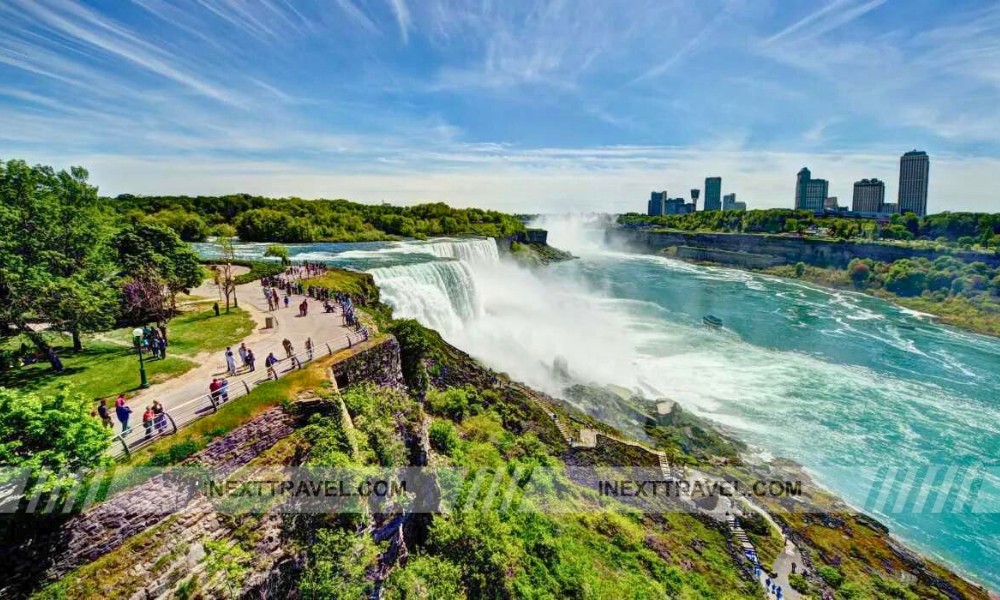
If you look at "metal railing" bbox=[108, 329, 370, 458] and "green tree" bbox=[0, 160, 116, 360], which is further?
"green tree" bbox=[0, 160, 116, 360]

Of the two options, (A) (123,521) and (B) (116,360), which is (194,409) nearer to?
(A) (123,521)

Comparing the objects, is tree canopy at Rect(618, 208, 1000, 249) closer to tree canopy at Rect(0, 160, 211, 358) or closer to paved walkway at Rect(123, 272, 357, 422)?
paved walkway at Rect(123, 272, 357, 422)

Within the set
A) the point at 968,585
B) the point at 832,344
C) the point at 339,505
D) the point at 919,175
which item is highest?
the point at 919,175

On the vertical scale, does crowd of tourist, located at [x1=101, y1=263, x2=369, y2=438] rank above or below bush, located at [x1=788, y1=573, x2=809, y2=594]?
above

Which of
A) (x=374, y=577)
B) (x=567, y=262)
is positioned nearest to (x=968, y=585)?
(x=374, y=577)

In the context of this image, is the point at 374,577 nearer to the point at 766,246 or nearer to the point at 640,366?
the point at 640,366

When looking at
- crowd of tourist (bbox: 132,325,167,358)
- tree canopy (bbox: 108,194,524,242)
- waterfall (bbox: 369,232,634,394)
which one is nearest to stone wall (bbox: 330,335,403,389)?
crowd of tourist (bbox: 132,325,167,358)
